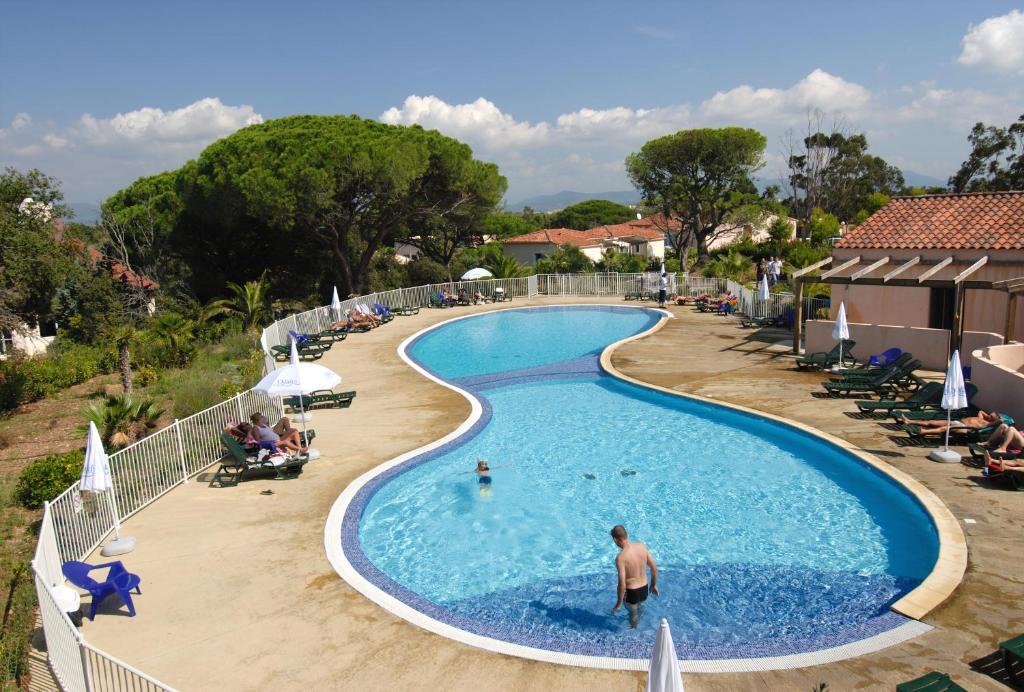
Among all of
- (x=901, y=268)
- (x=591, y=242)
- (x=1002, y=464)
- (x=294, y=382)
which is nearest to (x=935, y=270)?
(x=901, y=268)

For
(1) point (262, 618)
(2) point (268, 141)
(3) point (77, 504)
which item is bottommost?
(1) point (262, 618)

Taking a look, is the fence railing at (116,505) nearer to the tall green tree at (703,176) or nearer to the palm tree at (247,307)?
the palm tree at (247,307)

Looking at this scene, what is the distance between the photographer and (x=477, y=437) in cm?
1507

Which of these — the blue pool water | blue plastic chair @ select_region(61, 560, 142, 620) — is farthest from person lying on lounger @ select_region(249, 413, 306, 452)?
blue plastic chair @ select_region(61, 560, 142, 620)

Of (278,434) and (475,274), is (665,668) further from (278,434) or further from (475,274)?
(475,274)

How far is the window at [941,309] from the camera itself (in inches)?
810

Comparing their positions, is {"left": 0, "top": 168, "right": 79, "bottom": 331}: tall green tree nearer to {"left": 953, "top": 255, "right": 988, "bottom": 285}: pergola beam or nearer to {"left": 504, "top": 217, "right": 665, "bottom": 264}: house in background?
{"left": 953, "top": 255, "right": 988, "bottom": 285}: pergola beam

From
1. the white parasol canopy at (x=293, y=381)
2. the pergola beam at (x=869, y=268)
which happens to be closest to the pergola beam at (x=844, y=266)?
the pergola beam at (x=869, y=268)

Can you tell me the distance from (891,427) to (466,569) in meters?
9.17

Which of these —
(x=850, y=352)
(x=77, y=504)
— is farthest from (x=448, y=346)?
(x=77, y=504)

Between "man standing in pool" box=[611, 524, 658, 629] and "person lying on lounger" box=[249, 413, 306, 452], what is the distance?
7.03m

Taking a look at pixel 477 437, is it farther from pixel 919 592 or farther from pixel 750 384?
pixel 919 592

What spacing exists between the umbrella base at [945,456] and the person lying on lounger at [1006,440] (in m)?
0.62

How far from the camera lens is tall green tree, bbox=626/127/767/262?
4788cm
